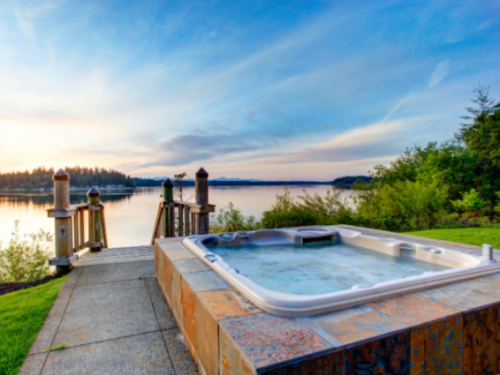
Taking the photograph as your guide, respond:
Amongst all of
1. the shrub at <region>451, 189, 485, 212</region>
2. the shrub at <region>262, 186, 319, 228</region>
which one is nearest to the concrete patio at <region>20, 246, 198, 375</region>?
the shrub at <region>262, 186, 319, 228</region>

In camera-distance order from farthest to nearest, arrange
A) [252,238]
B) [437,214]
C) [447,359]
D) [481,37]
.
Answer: [437,214] → [481,37] → [252,238] → [447,359]

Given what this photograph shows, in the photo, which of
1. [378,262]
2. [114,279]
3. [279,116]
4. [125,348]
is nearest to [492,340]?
[378,262]

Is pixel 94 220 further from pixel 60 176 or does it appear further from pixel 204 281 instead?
pixel 204 281

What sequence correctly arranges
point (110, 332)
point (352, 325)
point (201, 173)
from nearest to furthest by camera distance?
point (352, 325)
point (110, 332)
point (201, 173)

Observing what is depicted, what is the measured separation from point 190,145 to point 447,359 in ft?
31.6

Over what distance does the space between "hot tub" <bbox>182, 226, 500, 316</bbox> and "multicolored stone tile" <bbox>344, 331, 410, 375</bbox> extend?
10.2 inches

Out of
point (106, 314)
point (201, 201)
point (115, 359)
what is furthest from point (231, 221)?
point (115, 359)

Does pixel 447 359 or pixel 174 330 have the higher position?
pixel 447 359

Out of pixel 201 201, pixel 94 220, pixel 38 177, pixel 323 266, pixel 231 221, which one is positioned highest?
pixel 38 177

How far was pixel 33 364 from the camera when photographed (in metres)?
1.50

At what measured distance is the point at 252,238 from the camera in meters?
3.49

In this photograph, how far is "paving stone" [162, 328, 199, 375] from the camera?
1.46 metres

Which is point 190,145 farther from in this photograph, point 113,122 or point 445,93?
point 445,93

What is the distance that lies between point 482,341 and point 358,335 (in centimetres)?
71
